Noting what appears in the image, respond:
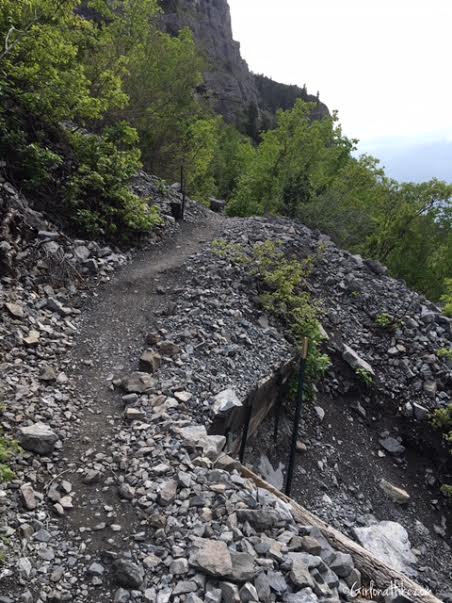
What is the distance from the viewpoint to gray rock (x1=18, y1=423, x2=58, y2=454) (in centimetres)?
475

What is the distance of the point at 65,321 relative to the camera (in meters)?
7.43

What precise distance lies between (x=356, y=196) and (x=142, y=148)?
12937mm

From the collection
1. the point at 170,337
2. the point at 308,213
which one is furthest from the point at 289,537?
the point at 308,213

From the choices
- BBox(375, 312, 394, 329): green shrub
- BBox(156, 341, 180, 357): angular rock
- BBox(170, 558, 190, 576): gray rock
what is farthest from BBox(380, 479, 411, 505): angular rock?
BBox(170, 558, 190, 576): gray rock

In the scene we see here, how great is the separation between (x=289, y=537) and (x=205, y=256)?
7855 millimetres

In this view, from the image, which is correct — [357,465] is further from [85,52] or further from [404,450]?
[85,52]

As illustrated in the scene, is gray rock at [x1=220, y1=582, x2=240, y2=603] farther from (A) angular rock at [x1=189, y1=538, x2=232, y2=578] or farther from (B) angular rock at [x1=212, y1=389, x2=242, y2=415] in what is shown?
(B) angular rock at [x1=212, y1=389, x2=242, y2=415]

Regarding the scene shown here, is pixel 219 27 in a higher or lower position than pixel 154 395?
higher

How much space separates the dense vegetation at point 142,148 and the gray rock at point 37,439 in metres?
6.12

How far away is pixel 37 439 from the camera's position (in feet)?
15.7

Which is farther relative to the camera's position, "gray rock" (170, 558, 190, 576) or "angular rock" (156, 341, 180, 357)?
"angular rock" (156, 341, 180, 357)

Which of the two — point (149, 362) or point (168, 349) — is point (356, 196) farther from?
point (149, 362)

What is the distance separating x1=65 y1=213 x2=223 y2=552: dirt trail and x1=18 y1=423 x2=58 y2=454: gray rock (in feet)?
0.80

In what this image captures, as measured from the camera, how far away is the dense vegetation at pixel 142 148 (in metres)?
9.35
